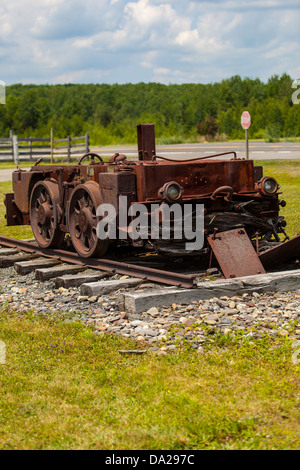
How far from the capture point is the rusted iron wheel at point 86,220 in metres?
7.84

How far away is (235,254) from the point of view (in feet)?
24.0

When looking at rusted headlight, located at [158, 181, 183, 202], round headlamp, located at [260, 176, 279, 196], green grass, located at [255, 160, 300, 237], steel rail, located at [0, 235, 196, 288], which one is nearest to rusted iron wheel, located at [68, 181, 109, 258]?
steel rail, located at [0, 235, 196, 288]

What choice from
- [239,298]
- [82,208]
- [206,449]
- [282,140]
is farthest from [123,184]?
[282,140]

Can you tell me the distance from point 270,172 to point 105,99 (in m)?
108

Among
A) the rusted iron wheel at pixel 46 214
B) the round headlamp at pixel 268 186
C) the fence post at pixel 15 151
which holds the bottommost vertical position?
the rusted iron wheel at pixel 46 214

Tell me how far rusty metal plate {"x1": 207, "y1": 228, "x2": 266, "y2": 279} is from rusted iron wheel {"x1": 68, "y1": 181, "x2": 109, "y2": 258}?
4.53 feet

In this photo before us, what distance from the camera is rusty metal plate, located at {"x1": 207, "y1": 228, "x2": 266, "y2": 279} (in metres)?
7.17

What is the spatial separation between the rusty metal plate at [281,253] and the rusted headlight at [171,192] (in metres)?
1.18

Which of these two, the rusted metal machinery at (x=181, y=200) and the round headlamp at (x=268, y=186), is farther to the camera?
the round headlamp at (x=268, y=186)

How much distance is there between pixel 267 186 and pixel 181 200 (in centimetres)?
134

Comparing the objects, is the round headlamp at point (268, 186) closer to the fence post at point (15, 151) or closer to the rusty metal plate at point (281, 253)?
the rusty metal plate at point (281, 253)

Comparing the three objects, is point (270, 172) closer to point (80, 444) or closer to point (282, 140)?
point (80, 444)

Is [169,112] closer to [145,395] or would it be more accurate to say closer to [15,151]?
[15,151]

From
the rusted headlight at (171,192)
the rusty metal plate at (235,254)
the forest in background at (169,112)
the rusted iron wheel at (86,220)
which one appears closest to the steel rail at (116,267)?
the rusted iron wheel at (86,220)
